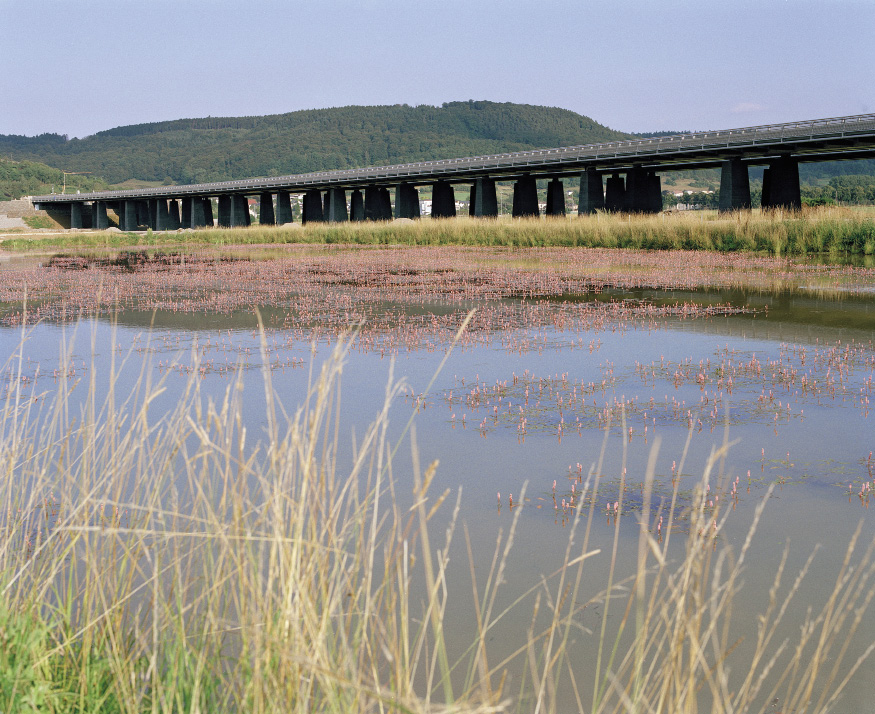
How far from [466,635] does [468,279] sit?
58.4 ft

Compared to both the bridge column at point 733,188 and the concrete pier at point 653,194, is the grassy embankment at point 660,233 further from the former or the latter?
the concrete pier at point 653,194

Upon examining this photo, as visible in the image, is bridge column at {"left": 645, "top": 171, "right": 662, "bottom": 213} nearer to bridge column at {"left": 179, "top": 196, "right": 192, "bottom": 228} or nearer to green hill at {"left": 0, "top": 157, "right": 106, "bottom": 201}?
bridge column at {"left": 179, "top": 196, "right": 192, "bottom": 228}

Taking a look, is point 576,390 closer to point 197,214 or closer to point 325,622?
point 325,622

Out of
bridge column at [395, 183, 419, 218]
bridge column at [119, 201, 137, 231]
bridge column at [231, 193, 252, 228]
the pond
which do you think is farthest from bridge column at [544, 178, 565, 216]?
bridge column at [119, 201, 137, 231]

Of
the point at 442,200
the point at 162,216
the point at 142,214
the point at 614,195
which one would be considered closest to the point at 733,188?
the point at 614,195

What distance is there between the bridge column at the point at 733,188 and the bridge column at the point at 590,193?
7.68 m

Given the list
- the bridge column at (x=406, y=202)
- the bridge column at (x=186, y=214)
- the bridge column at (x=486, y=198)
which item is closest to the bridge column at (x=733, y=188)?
the bridge column at (x=486, y=198)

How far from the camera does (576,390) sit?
843 centimetres

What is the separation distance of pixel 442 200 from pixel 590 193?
1429 centimetres

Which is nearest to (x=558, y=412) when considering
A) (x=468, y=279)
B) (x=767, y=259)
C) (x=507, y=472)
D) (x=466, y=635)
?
(x=507, y=472)

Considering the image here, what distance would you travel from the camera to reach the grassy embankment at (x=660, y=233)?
82.3ft

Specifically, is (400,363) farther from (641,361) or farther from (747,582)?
(747,582)

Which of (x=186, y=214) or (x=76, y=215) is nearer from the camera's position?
(x=186, y=214)

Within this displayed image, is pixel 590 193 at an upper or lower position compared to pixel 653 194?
upper
